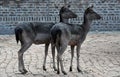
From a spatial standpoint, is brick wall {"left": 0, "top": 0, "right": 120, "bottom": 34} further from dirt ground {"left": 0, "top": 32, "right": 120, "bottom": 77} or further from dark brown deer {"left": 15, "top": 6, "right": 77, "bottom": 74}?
dark brown deer {"left": 15, "top": 6, "right": 77, "bottom": 74}

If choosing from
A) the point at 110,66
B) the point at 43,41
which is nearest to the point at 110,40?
the point at 110,66

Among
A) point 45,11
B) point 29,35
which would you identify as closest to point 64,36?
point 29,35

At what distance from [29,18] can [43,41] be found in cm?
1074

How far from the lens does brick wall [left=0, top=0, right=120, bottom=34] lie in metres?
21.4

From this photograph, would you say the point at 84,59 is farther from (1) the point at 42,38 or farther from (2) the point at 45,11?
(2) the point at 45,11

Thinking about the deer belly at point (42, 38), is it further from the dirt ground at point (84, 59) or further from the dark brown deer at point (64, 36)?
the dirt ground at point (84, 59)

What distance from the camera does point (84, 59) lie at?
13.2 meters

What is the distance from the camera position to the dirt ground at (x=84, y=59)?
34.5ft

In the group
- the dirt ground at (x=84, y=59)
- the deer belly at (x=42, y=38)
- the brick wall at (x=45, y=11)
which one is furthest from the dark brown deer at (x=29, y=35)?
the brick wall at (x=45, y=11)

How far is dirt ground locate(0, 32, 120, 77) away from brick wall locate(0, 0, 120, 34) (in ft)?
6.60

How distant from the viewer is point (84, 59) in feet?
43.3

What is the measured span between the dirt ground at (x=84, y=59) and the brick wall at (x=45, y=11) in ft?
6.60

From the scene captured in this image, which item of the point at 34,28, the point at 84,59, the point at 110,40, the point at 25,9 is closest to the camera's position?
the point at 34,28

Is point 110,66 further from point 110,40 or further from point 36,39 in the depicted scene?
point 110,40
